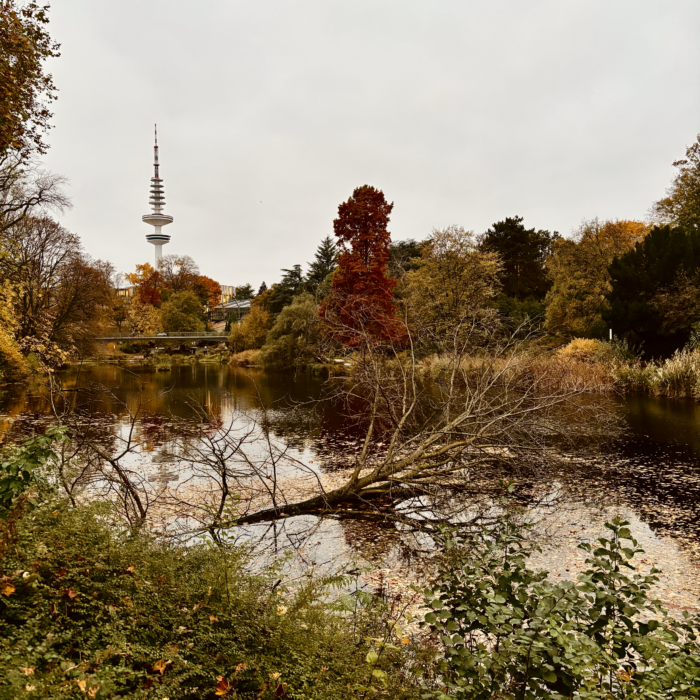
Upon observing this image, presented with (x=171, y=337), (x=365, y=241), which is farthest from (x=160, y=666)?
(x=171, y=337)

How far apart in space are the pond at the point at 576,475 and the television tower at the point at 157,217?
85985mm

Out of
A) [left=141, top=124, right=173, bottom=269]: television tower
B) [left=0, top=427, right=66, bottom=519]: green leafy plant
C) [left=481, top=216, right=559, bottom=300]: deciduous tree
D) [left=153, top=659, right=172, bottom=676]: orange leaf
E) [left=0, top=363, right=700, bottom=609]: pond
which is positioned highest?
[left=141, top=124, right=173, bottom=269]: television tower

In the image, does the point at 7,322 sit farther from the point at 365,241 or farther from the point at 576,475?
the point at 365,241

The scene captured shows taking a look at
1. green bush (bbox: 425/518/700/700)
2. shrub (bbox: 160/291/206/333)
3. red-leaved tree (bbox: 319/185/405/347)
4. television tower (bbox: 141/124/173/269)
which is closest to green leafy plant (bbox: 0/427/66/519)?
green bush (bbox: 425/518/700/700)

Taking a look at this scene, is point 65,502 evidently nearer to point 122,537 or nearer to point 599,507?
point 122,537

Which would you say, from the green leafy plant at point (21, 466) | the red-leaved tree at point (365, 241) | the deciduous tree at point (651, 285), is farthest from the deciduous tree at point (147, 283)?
the green leafy plant at point (21, 466)

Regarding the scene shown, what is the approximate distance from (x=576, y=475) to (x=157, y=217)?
330 ft

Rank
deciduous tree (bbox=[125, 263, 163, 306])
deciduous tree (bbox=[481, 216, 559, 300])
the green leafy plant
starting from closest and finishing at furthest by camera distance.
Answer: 1. the green leafy plant
2. deciduous tree (bbox=[481, 216, 559, 300])
3. deciduous tree (bbox=[125, 263, 163, 306])

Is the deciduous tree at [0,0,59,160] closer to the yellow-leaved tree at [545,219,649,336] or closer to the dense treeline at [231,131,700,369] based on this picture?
the dense treeline at [231,131,700,369]

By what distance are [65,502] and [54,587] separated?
177 centimetres

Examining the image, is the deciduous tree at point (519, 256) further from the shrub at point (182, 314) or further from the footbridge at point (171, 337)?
the shrub at point (182, 314)

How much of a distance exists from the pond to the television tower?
282 ft

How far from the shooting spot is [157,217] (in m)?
96.1

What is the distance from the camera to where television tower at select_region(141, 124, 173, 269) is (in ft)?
317
